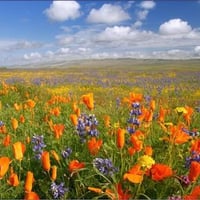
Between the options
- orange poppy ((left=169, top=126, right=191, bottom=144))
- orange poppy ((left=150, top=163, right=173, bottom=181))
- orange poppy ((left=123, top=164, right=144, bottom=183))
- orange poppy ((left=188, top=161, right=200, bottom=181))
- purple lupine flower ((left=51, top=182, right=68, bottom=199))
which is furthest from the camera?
orange poppy ((left=169, top=126, right=191, bottom=144))

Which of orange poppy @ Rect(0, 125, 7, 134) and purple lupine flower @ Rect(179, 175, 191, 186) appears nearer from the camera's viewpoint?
purple lupine flower @ Rect(179, 175, 191, 186)

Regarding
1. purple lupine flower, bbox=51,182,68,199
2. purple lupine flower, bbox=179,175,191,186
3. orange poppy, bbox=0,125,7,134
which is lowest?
purple lupine flower, bbox=51,182,68,199

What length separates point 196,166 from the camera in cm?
249

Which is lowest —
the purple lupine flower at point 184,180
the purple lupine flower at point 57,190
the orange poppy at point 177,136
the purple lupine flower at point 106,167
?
the purple lupine flower at point 57,190

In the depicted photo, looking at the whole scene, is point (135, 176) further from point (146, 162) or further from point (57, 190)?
point (57, 190)

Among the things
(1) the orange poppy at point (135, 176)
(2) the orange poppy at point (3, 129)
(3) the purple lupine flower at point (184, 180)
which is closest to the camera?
(1) the orange poppy at point (135, 176)

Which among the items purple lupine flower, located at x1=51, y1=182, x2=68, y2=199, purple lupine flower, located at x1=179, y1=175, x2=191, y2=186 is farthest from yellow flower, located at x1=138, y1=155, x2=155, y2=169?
purple lupine flower, located at x1=51, y1=182, x2=68, y2=199

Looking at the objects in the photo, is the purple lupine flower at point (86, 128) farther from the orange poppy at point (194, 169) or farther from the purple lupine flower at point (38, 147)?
the orange poppy at point (194, 169)

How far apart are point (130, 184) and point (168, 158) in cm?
52

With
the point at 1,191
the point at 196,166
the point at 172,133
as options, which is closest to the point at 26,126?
the point at 1,191

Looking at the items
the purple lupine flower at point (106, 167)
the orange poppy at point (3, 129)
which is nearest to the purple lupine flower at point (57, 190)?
the purple lupine flower at point (106, 167)

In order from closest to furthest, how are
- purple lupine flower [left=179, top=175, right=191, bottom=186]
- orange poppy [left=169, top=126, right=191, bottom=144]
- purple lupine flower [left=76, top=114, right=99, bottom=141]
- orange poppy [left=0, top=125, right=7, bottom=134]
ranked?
purple lupine flower [left=179, top=175, right=191, bottom=186], orange poppy [left=169, top=126, right=191, bottom=144], purple lupine flower [left=76, top=114, right=99, bottom=141], orange poppy [left=0, top=125, right=7, bottom=134]

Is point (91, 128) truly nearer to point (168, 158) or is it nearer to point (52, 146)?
point (52, 146)

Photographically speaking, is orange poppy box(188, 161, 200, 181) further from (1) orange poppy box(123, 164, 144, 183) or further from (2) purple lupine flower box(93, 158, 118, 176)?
(2) purple lupine flower box(93, 158, 118, 176)
